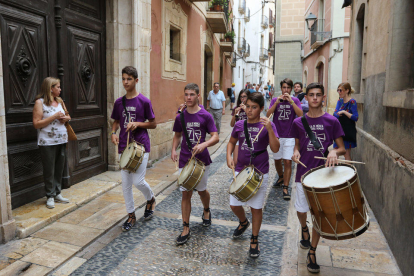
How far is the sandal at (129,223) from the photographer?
4.15m

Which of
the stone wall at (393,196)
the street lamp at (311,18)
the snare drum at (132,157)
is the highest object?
the street lamp at (311,18)

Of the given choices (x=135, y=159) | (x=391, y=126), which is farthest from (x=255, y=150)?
(x=391, y=126)

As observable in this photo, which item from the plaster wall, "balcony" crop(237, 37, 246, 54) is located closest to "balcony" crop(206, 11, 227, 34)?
the plaster wall

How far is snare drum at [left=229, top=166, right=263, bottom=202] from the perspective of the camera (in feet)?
10.6

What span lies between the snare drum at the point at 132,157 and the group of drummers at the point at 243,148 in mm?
13

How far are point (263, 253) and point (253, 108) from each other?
1534mm

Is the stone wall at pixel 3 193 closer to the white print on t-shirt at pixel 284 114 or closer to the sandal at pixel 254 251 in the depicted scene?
the sandal at pixel 254 251

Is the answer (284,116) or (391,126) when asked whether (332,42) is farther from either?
(391,126)

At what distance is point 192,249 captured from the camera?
12.1ft

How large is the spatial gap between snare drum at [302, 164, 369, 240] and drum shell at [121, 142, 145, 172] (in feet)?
6.54

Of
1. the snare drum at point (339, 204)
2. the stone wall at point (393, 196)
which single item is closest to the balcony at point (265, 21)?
the stone wall at point (393, 196)

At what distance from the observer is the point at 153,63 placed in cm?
771

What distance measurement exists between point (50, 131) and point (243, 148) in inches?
103

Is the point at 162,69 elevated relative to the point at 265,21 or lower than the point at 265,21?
lower
